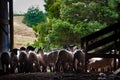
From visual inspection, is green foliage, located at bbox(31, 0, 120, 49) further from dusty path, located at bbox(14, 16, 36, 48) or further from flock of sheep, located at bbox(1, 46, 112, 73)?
dusty path, located at bbox(14, 16, 36, 48)

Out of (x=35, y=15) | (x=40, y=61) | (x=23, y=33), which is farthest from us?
(x=23, y=33)

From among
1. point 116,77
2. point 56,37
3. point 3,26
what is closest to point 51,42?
point 56,37

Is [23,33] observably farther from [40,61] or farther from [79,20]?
[40,61]

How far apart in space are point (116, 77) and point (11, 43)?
17.3ft

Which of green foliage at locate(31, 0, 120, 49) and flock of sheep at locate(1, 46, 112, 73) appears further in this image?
green foliage at locate(31, 0, 120, 49)

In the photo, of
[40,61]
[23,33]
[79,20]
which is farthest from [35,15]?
[40,61]

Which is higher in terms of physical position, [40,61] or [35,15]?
[35,15]

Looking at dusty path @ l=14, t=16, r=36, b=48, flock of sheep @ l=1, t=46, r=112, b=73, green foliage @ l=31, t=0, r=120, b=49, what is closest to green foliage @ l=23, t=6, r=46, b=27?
dusty path @ l=14, t=16, r=36, b=48

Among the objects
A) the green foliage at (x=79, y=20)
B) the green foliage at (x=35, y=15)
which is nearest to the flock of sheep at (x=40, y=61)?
the green foliage at (x=79, y=20)

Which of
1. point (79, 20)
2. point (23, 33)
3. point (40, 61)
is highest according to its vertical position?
point (79, 20)

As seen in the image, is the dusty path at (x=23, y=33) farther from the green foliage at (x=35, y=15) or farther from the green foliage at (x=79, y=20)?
the green foliage at (x=79, y=20)

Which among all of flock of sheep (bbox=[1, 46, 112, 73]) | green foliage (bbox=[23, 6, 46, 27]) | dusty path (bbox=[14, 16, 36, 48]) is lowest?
flock of sheep (bbox=[1, 46, 112, 73])

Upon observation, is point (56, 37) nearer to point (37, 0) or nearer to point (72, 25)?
point (72, 25)

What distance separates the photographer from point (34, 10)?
28.5 meters
